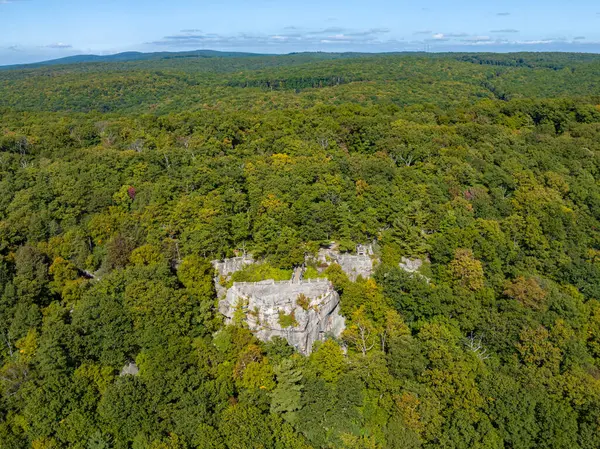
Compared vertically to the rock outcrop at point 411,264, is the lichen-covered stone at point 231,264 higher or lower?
higher

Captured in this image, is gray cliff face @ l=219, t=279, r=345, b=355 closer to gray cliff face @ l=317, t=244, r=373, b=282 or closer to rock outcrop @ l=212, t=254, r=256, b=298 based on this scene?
rock outcrop @ l=212, t=254, r=256, b=298

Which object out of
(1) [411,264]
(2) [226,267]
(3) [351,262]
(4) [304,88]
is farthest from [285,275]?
(4) [304,88]

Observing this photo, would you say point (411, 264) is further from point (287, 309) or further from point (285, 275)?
point (287, 309)

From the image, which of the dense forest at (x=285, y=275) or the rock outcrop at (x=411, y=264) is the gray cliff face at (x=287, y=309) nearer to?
the dense forest at (x=285, y=275)

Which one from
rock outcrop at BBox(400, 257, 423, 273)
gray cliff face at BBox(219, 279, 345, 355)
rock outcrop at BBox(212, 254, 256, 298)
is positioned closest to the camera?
gray cliff face at BBox(219, 279, 345, 355)

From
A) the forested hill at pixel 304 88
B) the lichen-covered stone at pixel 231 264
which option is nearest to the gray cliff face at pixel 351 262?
the lichen-covered stone at pixel 231 264

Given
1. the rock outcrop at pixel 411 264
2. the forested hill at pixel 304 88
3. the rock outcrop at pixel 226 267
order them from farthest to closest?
1. the forested hill at pixel 304 88
2. the rock outcrop at pixel 411 264
3. the rock outcrop at pixel 226 267

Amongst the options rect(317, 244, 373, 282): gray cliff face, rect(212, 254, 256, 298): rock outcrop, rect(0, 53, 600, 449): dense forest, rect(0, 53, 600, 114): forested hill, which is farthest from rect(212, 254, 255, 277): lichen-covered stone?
rect(0, 53, 600, 114): forested hill
